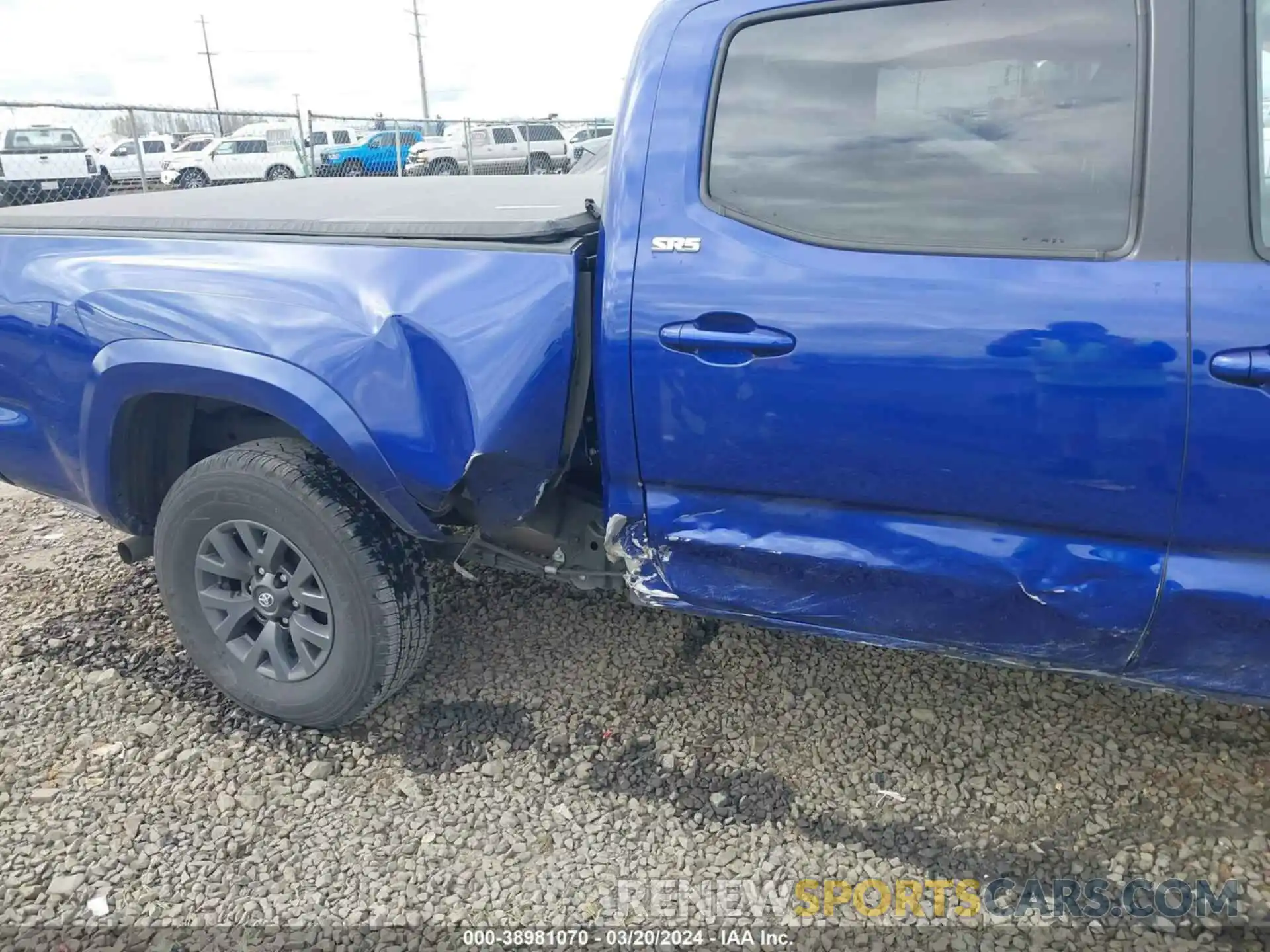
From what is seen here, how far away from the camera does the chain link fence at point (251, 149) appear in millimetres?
12461

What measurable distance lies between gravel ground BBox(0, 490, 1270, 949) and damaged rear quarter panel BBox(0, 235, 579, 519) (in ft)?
2.68

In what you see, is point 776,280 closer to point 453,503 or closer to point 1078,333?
point 1078,333

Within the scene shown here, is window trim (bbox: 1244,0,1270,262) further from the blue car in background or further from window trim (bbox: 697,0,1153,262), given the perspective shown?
the blue car in background

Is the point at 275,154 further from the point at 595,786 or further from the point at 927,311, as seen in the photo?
the point at 927,311

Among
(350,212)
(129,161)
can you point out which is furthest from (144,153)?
(350,212)

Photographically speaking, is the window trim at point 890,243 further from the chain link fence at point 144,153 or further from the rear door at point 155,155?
the rear door at point 155,155

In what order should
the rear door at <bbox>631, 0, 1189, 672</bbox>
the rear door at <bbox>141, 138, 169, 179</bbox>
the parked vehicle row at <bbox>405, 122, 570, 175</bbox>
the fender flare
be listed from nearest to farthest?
the rear door at <bbox>631, 0, 1189, 672</bbox> < the fender flare < the parked vehicle row at <bbox>405, 122, 570, 175</bbox> < the rear door at <bbox>141, 138, 169, 179</bbox>

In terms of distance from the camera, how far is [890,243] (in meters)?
1.97

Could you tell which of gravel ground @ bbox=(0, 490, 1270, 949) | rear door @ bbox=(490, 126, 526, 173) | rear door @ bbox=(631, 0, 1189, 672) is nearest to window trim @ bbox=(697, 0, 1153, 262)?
rear door @ bbox=(631, 0, 1189, 672)

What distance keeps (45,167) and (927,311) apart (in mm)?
16155

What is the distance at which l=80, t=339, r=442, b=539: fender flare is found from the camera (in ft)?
7.52

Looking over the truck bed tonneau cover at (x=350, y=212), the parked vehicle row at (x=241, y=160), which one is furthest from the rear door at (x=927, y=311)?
the parked vehicle row at (x=241, y=160)

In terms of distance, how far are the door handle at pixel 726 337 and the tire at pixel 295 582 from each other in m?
1.04

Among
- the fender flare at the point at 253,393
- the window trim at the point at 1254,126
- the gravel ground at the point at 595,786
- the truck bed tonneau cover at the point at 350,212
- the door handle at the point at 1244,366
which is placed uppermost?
the window trim at the point at 1254,126
